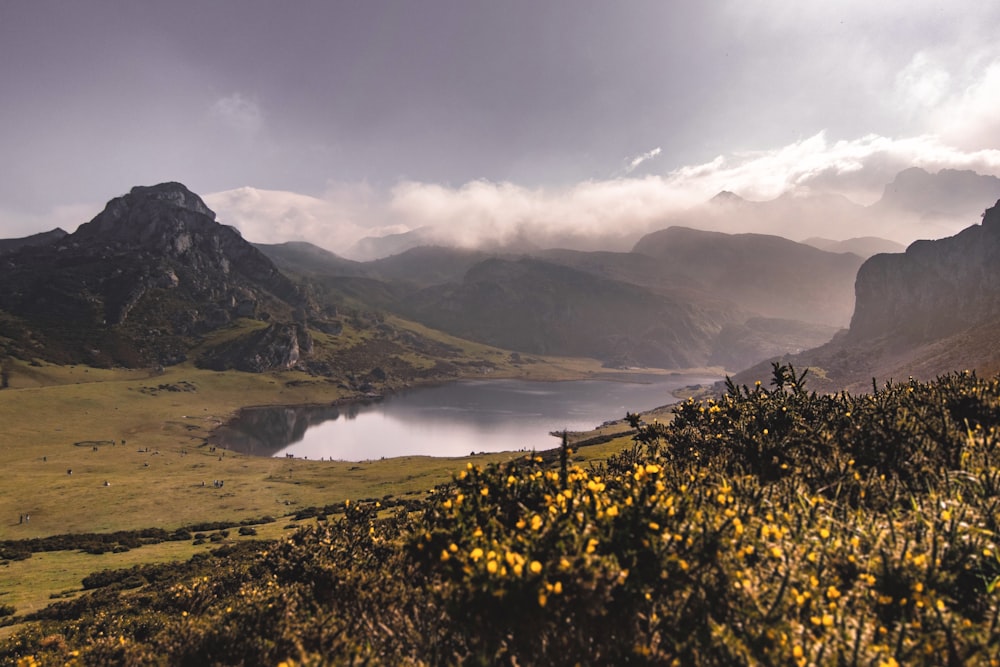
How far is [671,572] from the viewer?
8.27 metres

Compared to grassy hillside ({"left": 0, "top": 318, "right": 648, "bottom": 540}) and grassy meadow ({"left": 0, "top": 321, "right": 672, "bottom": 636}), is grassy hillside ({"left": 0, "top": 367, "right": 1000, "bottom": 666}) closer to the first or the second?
grassy meadow ({"left": 0, "top": 321, "right": 672, "bottom": 636})

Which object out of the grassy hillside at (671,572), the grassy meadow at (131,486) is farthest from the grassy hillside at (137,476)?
the grassy hillside at (671,572)

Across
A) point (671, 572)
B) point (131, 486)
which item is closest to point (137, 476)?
point (131, 486)

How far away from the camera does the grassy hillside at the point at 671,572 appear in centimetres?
752

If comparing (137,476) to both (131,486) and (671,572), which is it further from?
(671,572)

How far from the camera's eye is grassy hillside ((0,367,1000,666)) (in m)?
7.52

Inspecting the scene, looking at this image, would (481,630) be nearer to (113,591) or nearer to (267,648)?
(267,648)

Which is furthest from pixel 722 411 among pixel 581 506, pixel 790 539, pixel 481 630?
pixel 481 630

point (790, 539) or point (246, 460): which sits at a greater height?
point (790, 539)

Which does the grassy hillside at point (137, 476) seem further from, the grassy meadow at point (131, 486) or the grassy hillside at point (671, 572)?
the grassy hillside at point (671, 572)

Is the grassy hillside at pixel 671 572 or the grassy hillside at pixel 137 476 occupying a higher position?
the grassy hillside at pixel 671 572

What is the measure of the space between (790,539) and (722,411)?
11.9 m

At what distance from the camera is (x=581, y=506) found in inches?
384

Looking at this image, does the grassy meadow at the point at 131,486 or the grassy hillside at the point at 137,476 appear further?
the grassy hillside at the point at 137,476
